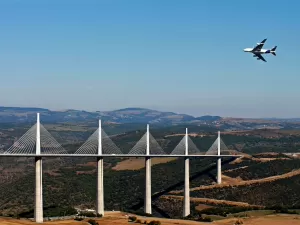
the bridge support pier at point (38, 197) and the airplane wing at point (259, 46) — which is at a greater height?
the airplane wing at point (259, 46)

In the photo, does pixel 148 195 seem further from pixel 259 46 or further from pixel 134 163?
pixel 134 163

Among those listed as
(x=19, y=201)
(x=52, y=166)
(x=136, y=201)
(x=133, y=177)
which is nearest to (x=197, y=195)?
(x=136, y=201)

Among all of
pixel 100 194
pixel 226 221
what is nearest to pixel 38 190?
pixel 100 194

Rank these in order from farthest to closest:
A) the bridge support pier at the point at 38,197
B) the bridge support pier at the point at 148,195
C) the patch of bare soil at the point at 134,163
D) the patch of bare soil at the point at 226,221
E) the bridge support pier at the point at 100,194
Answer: the patch of bare soil at the point at 134,163, the bridge support pier at the point at 148,195, the bridge support pier at the point at 100,194, the bridge support pier at the point at 38,197, the patch of bare soil at the point at 226,221

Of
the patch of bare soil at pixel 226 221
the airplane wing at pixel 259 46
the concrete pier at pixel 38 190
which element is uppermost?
the airplane wing at pixel 259 46

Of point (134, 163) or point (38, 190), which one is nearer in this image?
point (38, 190)

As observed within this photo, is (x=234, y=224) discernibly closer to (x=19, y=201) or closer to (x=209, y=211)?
(x=209, y=211)

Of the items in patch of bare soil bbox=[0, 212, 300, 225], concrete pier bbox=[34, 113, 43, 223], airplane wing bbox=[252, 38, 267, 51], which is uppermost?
airplane wing bbox=[252, 38, 267, 51]

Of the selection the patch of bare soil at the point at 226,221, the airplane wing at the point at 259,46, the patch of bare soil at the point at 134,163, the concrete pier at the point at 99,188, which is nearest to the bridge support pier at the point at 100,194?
the concrete pier at the point at 99,188

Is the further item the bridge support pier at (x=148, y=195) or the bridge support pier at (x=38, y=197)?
the bridge support pier at (x=148, y=195)

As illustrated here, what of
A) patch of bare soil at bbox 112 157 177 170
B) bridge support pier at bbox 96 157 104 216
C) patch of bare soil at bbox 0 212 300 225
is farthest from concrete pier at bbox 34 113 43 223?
patch of bare soil at bbox 112 157 177 170

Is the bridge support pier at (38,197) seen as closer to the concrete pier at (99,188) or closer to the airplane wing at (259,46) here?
the concrete pier at (99,188)

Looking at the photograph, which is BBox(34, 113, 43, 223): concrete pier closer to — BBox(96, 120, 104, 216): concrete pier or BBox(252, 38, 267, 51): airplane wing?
BBox(96, 120, 104, 216): concrete pier
